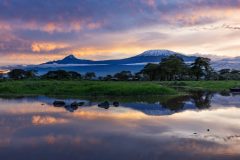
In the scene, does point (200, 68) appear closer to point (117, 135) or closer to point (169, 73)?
point (169, 73)

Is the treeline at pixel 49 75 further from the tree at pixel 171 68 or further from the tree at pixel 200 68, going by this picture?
the tree at pixel 200 68

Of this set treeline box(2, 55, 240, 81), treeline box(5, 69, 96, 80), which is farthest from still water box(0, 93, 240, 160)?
treeline box(5, 69, 96, 80)

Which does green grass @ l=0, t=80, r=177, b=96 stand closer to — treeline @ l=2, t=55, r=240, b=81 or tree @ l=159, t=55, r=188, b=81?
treeline @ l=2, t=55, r=240, b=81

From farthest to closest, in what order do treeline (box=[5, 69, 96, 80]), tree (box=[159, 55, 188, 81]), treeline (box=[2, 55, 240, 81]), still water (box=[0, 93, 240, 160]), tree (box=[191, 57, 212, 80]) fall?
1. tree (box=[191, 57, 212, 80])
2. treeline (box=[5, 69, 96, 80])
3. treeline (box=[2, 55, 240, 81])
4. tree (box=[159, 55, 188, 81])
5. still water (box=[0, 93, 240, 160])

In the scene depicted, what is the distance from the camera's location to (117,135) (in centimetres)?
1928

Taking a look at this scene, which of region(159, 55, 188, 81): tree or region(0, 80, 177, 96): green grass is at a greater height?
region(159, 55, 188, 81): tree

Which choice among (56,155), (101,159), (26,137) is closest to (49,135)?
(26,137)

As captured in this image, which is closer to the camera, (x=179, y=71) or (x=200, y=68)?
(x=179, y=71)

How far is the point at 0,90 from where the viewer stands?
5138cm

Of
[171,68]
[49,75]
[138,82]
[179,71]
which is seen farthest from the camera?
[49,75]

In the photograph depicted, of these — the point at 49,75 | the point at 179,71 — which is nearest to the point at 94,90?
the point at 179,71

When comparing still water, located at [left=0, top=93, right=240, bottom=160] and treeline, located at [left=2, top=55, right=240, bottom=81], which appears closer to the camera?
still water, located at [left=0, top=93, right=240, bottom=160]

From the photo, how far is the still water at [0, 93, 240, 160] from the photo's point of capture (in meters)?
14.9

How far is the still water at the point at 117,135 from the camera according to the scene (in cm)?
1492
